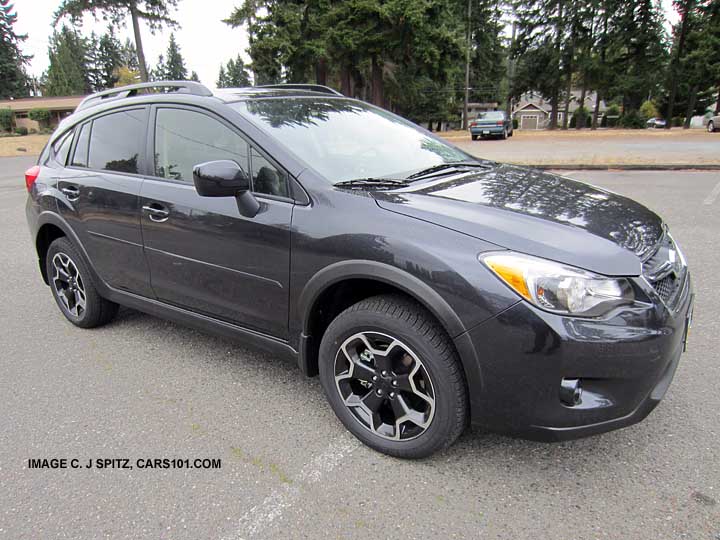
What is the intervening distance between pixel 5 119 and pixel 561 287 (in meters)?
61.8

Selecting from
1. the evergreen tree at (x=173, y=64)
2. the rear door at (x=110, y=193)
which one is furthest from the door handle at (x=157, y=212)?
the evergreen tree at (x=173, y=64)

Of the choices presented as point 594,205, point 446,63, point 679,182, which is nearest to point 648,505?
point 594,205

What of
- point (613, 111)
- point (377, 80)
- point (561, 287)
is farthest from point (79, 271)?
point (613, 111)

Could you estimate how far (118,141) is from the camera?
11.2 feet

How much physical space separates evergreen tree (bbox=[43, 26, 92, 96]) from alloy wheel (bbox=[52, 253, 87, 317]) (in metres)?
90.8

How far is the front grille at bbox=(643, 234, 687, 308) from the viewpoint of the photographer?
6.82 ft

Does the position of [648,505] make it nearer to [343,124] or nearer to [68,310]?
[343,124]

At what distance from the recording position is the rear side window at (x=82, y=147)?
12.0ft

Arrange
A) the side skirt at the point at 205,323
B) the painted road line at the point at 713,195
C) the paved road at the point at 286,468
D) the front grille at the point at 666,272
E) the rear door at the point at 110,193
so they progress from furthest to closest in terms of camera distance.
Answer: the painted road line at the point at 713,195, the rear door at the point at 110,193, the side skirt at the point at 205,323, the front grille at the point at 666,272, the paved road at the point at 286,468

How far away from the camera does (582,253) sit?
1975mm

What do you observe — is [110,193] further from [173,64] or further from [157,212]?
[173,64]

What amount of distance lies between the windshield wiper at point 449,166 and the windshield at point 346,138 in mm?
46

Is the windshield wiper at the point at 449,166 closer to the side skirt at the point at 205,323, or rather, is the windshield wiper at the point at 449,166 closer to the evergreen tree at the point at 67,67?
the side skirt at the point at 205,323

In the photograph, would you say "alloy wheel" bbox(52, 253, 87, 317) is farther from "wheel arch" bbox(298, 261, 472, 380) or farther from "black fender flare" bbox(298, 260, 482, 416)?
"black fender flare" bbox(298, 260, 482, 416)
